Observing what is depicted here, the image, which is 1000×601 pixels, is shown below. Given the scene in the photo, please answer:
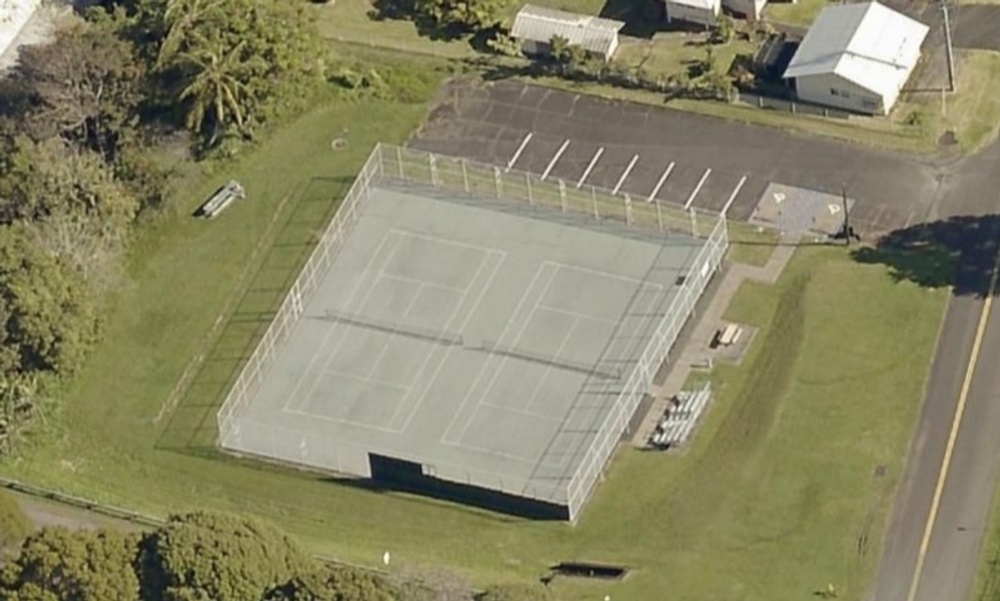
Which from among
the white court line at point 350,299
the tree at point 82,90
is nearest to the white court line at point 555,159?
the white court line at point 350,299

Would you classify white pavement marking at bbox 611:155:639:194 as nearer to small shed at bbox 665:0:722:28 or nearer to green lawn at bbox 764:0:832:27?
small shed at bbox 665:0:722:28

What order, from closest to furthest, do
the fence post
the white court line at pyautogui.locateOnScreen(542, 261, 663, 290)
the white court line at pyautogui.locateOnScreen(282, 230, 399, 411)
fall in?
the white court line at pyautogui.locateOnScreen(282, 230, 399, 411) → the white court line at pyautogui.locateOnScreen(542, 261, 663, 290) → the fence post

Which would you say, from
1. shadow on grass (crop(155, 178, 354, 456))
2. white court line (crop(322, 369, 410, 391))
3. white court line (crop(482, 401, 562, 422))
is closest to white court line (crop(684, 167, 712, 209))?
white court line (crop(482, 401, 562, 422))

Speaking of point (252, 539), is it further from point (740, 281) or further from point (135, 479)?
point (740, 281)

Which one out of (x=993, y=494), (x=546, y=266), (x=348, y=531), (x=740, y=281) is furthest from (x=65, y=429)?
(x=993, y=494)

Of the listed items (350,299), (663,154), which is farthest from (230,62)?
(663,154)

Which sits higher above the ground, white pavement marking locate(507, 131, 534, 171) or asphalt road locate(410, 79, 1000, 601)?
asphalt road locate(410, 79, 1000, 601)

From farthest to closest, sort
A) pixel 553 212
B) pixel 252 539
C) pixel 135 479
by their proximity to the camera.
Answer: pixel 553 212 → pixel 135 479 → pixel 252 539
